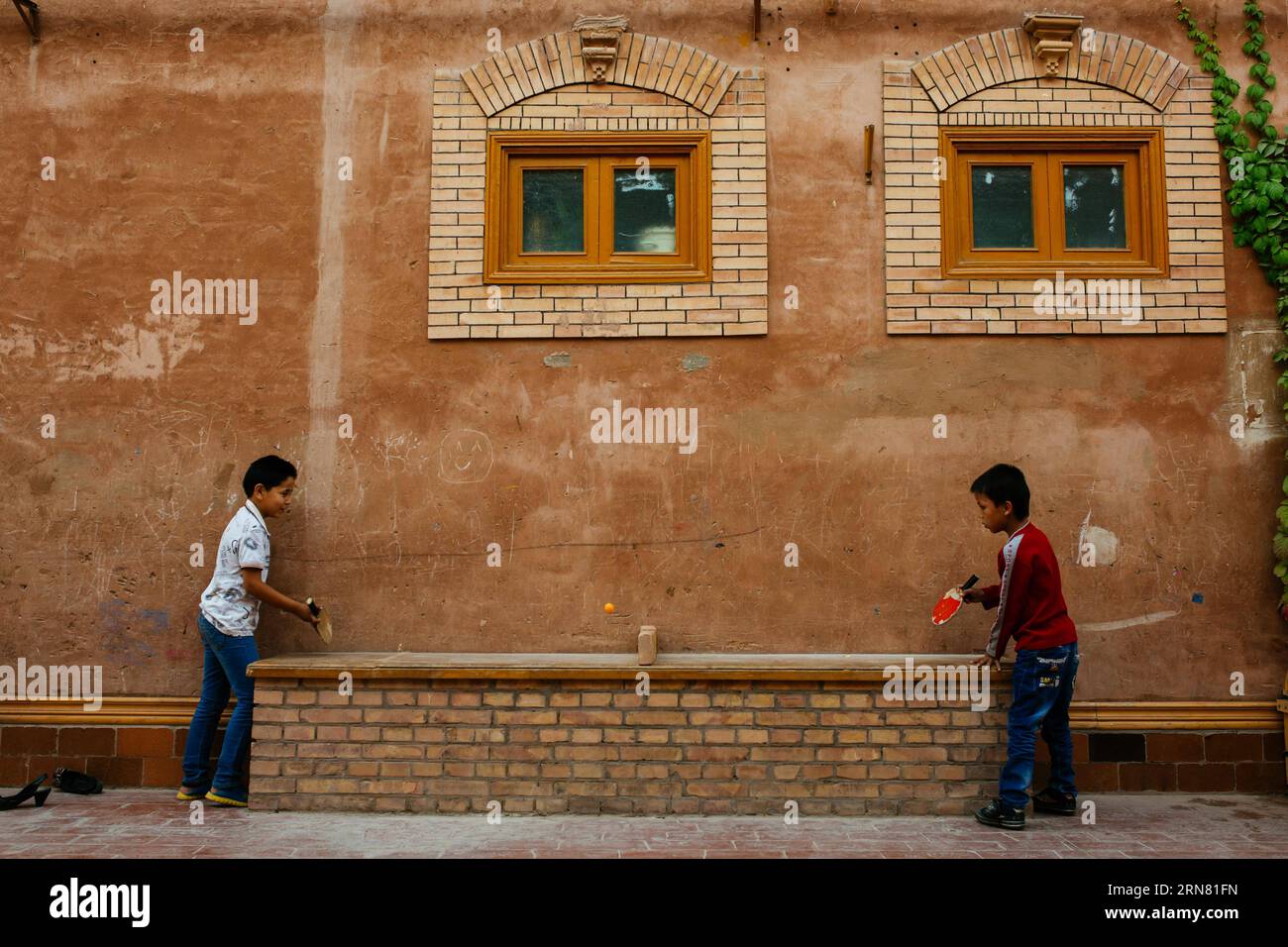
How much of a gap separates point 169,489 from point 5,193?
2.24m

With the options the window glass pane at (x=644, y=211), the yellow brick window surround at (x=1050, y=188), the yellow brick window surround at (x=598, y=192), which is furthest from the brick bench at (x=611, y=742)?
the window glass pane at (x=644, y=211)

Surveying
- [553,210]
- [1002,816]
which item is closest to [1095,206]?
[553,210]

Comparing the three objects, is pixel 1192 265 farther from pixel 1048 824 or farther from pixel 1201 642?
pixel 1048 824

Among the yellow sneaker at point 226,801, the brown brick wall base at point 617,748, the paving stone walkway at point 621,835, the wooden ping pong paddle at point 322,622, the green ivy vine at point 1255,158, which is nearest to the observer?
the paving stone walkway at point 621,835

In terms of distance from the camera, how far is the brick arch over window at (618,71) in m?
6.85

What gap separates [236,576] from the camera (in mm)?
6238

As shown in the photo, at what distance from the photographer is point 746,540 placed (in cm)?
666

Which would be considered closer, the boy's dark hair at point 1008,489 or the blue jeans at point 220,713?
the boy's dark hair at point 1008,489

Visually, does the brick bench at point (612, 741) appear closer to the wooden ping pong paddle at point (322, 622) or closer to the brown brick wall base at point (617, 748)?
the brown brick wall base at point (617, 748)

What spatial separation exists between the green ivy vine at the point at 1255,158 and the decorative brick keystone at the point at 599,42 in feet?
11.8

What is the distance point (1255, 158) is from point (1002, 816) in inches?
172

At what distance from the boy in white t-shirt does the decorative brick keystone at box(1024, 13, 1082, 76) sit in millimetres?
5379

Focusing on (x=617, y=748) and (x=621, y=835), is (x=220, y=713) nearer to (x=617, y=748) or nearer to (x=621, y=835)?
(x=617, y=748)

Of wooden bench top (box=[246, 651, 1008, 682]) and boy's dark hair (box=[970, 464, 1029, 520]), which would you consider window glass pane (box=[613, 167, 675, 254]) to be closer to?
boy's dark hair (box=[970, 464, 1029, 520])
